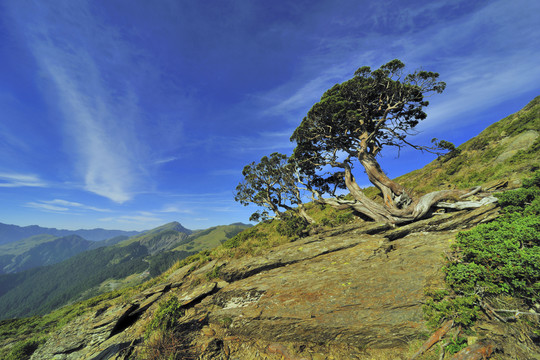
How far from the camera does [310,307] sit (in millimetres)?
7723

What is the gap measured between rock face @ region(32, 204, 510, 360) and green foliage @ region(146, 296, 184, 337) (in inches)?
21.3

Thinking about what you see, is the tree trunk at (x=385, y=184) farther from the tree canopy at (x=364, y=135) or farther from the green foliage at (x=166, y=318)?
the green foliage at (x=166, y=318)

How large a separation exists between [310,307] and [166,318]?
665 cm

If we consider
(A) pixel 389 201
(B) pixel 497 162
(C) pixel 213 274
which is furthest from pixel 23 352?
(B) pixel 497 162

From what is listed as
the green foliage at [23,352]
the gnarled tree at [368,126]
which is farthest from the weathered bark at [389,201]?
the green foliage at [23,352]

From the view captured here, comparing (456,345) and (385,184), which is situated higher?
(385,184)

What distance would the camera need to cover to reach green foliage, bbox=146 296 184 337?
8445 mm

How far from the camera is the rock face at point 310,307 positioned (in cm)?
680

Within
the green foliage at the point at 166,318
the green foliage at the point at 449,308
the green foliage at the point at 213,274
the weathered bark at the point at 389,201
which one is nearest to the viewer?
the green foliage at the point at 449,308

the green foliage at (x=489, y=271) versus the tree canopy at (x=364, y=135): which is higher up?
the tree canopy at (x=364, y=135)

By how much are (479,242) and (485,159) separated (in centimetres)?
2642

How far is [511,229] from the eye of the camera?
7.09 meters

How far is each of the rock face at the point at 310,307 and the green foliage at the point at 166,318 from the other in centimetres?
54

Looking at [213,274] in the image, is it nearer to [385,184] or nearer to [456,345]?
[456,345]
